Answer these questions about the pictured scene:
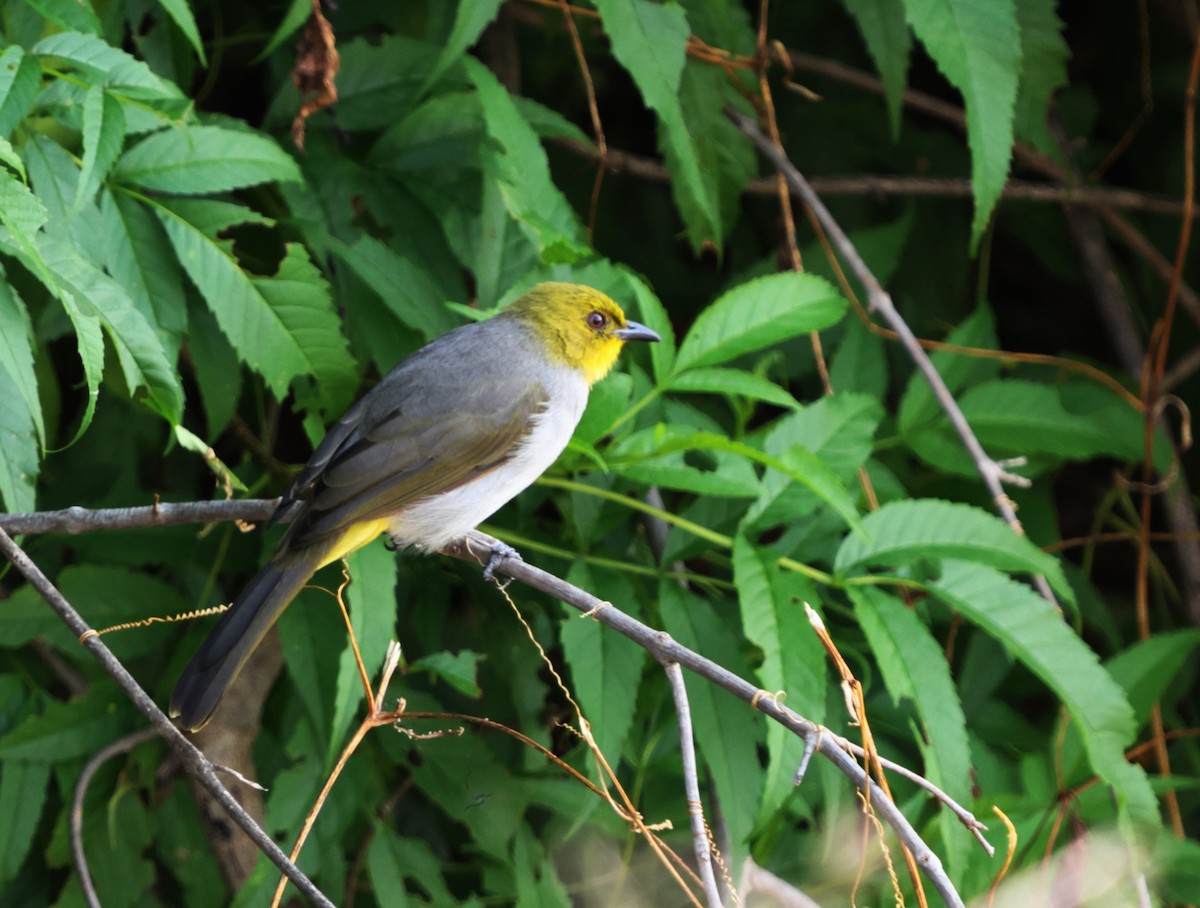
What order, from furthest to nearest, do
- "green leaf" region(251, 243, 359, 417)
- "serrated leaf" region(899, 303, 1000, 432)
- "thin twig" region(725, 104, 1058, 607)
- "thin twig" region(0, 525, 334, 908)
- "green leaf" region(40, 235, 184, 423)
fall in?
1. "serrated leaf" region(899, 303, 1000, 432)
2. "thin twig" region(725, 104, 1058, 607)
3. "green leaf" region(251, 243, 359, 417)
4. "green leaf" region(40, 235, 184, 423)
5. "thin twig" region(0, 525, 334, 908)

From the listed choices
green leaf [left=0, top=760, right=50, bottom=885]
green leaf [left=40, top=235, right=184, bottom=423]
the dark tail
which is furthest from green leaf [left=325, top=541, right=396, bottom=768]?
green leaf [left=0, top=760, right=50, bottom=885]

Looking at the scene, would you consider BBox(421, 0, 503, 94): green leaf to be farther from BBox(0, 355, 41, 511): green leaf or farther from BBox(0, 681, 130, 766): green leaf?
→ BBox(0, 681, 130, 766): green leaf

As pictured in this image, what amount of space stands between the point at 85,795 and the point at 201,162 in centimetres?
145

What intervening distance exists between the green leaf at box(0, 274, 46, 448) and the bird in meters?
0.58

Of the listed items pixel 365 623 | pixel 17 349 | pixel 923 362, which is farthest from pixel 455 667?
pixel 923 362

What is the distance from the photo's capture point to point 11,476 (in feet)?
7.32

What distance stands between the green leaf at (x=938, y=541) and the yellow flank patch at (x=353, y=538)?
3.22ft

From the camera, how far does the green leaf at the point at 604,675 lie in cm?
253

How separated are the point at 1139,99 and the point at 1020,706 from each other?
222 centimetres

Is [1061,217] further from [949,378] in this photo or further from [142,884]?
[142,884]

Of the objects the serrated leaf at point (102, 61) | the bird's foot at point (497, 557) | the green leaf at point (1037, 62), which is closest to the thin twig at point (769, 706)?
the bird's foot at point (497, 557)

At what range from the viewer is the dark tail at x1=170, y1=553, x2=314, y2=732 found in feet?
8.13

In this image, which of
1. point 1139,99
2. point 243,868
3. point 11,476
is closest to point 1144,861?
point 243,868

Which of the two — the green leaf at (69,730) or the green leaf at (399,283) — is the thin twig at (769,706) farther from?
the green leaf at (69,730)
